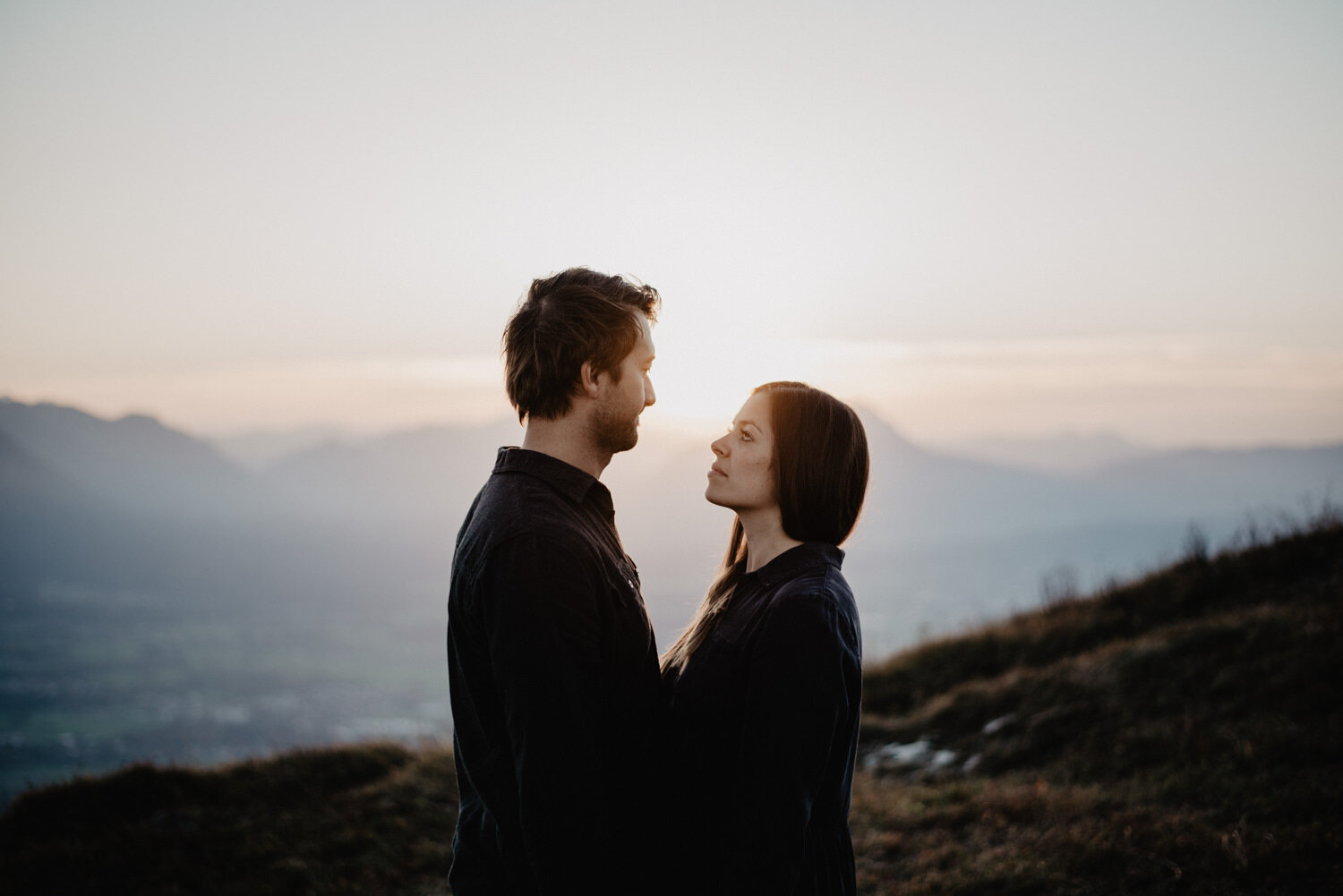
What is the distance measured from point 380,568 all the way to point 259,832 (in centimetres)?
18305

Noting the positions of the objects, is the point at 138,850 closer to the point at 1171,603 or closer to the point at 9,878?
the point at 9,878

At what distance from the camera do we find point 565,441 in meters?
2.84

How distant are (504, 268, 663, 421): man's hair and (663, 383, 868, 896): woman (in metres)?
0.59

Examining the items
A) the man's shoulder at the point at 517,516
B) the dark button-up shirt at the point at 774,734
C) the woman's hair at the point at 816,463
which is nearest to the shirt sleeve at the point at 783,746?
the dark button-up shirt at the point at 774,734

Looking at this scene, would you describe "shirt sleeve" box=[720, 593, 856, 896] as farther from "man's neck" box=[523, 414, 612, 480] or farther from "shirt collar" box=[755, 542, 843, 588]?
"man's neck" box=[523, 414, 612, 480]

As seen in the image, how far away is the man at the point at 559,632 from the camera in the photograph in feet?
7.33

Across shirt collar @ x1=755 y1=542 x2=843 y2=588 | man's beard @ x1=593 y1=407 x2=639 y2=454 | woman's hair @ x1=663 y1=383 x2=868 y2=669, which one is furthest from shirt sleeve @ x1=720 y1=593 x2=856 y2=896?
man's beard @ x1=593 y1=407 x2=639 y2=454

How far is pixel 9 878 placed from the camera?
5914mm

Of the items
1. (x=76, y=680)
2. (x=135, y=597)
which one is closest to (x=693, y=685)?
(x=76, y=680)

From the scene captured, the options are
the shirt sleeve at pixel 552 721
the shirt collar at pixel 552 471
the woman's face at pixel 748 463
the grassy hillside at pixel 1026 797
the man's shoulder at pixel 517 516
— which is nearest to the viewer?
the shirt sleeve at pixel 552 721

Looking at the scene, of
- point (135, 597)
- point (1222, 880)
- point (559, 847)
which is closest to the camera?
point (559, 847)

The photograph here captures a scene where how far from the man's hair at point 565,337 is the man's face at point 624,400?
1.3 inches

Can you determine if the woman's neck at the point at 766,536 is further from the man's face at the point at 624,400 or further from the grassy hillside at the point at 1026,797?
the grassy hillside at the point at 1026,797

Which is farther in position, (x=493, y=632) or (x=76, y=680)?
(x=76, y=680)
